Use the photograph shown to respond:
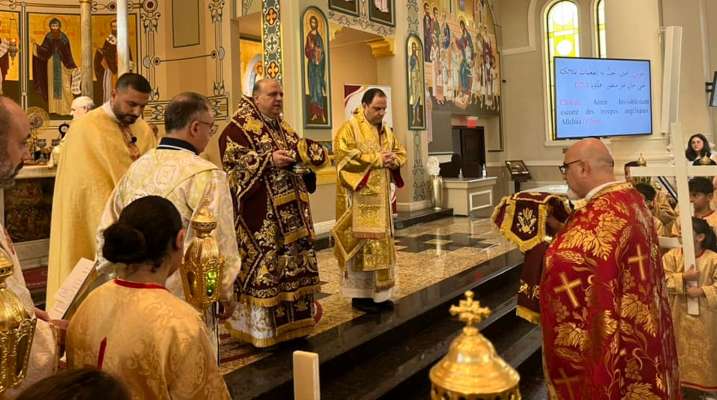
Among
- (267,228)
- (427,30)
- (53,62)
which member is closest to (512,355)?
(267,228)

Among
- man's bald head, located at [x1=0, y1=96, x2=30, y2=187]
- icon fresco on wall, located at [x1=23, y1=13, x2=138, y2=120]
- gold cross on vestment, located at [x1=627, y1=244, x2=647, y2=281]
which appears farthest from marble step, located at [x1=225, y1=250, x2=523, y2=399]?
icon fresco on wall, located at [x1=23, y1=13, x2=138, y2=120]

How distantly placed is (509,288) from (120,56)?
4484 mm

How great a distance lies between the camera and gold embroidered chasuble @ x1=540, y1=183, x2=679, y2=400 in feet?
7.57

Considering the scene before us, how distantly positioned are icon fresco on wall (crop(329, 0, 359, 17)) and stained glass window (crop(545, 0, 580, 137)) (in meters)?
8.12

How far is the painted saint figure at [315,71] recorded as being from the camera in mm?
9141

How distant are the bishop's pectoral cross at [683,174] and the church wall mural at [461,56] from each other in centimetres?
1027

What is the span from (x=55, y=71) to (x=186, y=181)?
10.3 m

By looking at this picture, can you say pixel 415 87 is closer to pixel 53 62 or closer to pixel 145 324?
pixel 53 62

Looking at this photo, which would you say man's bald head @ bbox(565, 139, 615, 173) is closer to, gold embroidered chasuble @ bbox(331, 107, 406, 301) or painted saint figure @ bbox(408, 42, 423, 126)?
gold embroidered chasuble @ bbox(331, 107, 406, 301)

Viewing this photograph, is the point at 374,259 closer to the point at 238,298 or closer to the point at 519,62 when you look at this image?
the point at 238,298

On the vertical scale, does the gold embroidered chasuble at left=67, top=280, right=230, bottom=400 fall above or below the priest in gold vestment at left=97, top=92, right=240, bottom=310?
below

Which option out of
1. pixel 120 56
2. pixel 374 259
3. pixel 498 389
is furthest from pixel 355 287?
pixel 498 389

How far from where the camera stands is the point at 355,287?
4809 mm

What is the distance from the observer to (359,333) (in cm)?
414
